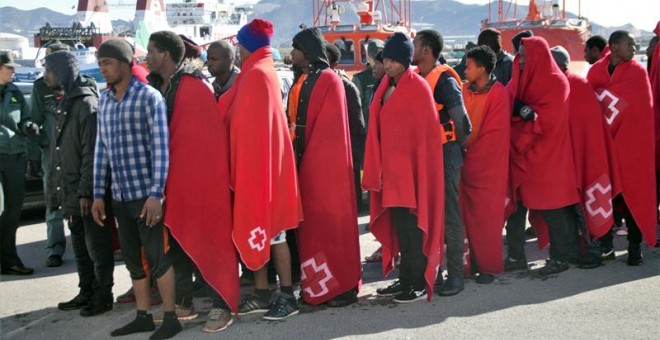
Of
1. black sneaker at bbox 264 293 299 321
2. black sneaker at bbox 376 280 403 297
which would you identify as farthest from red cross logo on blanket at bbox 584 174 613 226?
black sneaker at bbox 264 293 299 321

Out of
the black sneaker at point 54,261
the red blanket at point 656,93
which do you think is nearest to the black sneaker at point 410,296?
the red blanket at point 656,93

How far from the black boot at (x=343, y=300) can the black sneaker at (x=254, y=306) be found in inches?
17.5

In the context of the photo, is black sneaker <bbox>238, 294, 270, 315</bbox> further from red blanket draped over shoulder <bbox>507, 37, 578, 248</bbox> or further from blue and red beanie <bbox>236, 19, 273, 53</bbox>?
red blanket draped over shoulder <bbox>507, 37, 578, 248</bbox>

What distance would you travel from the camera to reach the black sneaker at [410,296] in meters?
5.94

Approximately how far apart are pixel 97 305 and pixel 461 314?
254 centimetres

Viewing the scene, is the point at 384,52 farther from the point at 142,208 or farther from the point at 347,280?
the point at 142,208

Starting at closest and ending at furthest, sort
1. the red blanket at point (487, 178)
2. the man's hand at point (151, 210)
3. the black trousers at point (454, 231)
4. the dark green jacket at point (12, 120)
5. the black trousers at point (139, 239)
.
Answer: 1. the man's hand at point (151, 210)
2. the black trousers at point (139, 239)
3. the black trousers at point (454, 231)
4. the red blanket at point (487, 178)
5. the dark green jacket at point (12, 120)

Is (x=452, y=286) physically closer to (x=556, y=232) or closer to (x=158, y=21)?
(x=556, y=232)

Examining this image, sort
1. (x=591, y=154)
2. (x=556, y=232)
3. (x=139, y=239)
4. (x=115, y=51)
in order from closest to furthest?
1. (x=115, y=51)
2. (x=139, y=239)
3. (x=556, y=232)
4. (x=591, y=154)

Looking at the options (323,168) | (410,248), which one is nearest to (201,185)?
(323,168)

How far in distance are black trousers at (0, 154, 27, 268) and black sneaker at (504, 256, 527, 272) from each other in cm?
416

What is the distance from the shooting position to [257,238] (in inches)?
215

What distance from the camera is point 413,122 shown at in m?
5.79

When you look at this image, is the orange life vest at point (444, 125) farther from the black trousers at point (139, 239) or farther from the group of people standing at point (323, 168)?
the black trousers at point (139, 239)
